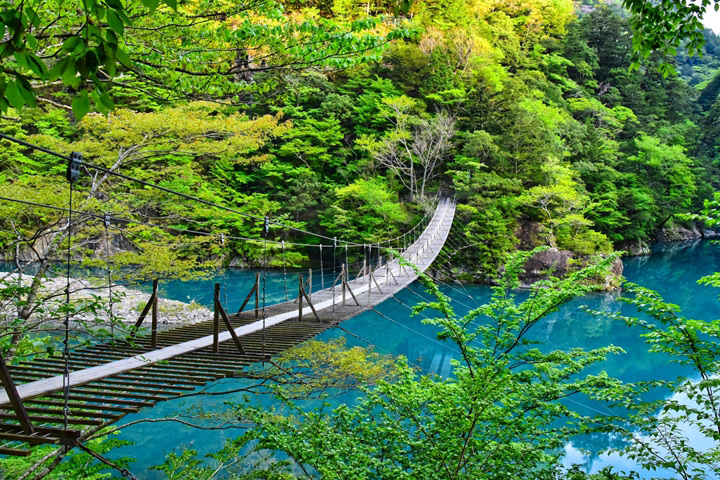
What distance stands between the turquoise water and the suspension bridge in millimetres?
598

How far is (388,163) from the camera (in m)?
11.5

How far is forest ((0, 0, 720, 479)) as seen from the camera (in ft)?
6.63

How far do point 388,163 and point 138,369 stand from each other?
31.7ft

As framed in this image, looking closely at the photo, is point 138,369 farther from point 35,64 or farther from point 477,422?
point 35,64

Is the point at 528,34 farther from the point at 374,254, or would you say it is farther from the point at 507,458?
the point at 507,458

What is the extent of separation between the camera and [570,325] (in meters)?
8.97

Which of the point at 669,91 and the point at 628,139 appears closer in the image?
the point at 628,139

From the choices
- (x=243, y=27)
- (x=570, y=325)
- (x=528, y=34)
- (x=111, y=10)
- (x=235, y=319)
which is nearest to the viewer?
(x=111, y=10)

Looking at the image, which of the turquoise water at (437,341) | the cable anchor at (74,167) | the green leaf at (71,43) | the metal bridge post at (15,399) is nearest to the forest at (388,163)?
the green leaf at (71,43)

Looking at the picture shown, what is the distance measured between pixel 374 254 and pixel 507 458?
9255 mm

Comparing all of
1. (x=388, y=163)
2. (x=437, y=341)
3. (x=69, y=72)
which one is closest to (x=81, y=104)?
(x=69, y=72)

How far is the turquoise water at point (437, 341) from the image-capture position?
4195mm

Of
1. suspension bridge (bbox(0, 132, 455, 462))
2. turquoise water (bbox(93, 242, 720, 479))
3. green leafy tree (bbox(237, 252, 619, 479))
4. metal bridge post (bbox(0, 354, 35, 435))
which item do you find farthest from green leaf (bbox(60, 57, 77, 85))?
turquoise water (bbox(93, 242, 720, 479))

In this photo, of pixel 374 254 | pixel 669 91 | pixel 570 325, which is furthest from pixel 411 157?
pixel 669 91
